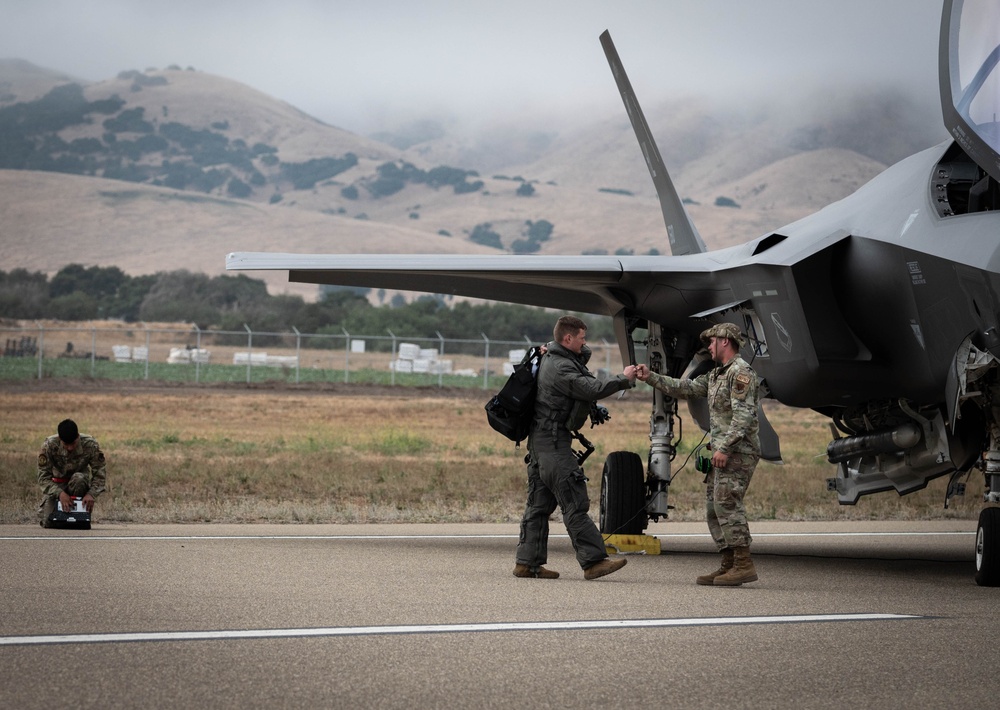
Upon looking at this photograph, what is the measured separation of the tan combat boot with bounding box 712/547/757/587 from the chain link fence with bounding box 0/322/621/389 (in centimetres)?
2796

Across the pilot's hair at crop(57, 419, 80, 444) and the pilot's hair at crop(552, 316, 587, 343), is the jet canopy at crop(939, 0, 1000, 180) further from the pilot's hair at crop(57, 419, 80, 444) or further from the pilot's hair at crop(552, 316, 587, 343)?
the pilot's hair at crop(57, 419, 80, 444)

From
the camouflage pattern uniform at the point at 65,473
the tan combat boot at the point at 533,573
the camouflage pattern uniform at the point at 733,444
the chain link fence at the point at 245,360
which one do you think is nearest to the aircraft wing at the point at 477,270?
the camouflage pattern uniform at the point at 733,444

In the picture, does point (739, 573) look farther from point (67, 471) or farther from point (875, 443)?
point (67, 471)

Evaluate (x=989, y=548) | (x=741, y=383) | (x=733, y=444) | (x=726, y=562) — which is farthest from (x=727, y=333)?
(x=989, y=548)

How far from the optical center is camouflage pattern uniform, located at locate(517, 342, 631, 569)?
328 inches

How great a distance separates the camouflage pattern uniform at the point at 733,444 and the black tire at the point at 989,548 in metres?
1.53

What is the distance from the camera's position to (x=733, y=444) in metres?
8.29

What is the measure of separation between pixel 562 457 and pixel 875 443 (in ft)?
9.81

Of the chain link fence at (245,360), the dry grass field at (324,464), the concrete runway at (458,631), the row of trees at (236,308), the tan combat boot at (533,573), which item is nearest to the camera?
the concrete runway at (458,631)

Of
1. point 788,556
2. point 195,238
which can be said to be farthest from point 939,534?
point 195,238

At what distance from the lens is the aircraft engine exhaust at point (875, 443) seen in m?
9.63

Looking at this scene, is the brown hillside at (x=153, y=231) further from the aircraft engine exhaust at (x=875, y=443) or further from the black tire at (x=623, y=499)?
the aircraft engine exhaust at (x=875, y=443)

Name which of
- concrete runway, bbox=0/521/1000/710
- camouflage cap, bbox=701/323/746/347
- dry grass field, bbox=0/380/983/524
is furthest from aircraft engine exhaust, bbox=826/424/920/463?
dry grass field, bbox=0/380/983/524

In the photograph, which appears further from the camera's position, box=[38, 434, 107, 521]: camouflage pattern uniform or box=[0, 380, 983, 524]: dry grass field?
box=[0, 380, 983, 524]: dry grass field
